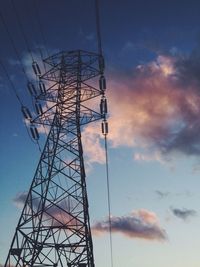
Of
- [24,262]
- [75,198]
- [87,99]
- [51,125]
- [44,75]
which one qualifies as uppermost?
[44,75]

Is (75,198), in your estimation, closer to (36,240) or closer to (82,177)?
(82,177)

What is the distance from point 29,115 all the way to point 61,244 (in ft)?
28.7

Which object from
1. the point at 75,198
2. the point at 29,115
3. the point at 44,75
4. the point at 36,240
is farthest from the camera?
the point at 44,75

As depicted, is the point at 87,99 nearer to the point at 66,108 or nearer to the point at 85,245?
the point at 66,108

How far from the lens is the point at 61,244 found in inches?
1041

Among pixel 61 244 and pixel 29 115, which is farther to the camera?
pixel 29 115

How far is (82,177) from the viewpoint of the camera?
2772 centimetres

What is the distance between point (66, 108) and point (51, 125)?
1918 millimetres

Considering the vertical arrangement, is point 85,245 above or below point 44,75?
below

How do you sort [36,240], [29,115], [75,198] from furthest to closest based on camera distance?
1. [29,115]
2. [75,198]
3. [36,240]

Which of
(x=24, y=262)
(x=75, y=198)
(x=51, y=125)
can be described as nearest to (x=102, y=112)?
(x=51, y=125)

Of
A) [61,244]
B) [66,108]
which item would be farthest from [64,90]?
[61,244]

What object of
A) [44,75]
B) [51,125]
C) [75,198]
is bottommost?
[75,198]

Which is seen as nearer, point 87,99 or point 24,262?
point 24,262
